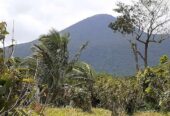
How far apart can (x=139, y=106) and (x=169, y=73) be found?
7480mm

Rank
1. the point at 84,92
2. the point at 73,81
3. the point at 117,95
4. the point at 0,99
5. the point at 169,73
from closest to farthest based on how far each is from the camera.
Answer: the point at 0,99
the point at 169,73
the point at 117,95
the point at 84,92
the point at 73,81

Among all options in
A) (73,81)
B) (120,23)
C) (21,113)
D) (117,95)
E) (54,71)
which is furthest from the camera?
(120,23)

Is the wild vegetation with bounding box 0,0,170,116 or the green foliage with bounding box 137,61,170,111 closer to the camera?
the green foliage with bounding box 137,61,170,111

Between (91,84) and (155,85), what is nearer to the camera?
(155,85)

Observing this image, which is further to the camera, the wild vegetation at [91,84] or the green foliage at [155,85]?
the wild vegetation at [91,84]

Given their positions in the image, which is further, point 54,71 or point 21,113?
point 54,71

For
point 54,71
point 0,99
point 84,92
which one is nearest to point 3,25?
point 0,99

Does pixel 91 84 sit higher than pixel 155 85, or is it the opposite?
pixel 91 84

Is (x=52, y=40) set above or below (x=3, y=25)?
above

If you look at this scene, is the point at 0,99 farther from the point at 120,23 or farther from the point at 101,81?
the point at 120,23

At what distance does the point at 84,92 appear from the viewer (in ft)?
68.4

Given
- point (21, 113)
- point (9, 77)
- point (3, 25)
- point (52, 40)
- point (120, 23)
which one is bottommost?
point (21, 113)

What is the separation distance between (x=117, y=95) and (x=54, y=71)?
462 cm

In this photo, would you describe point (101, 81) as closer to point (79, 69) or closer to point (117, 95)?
point (79, 69)
